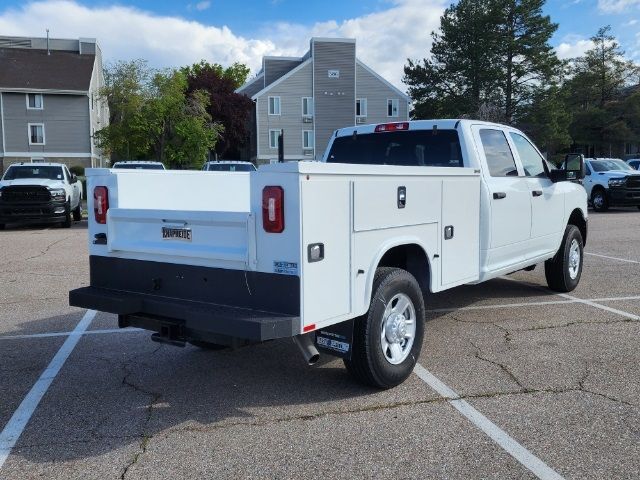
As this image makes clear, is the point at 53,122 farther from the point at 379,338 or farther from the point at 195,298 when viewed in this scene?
the point at 379,338

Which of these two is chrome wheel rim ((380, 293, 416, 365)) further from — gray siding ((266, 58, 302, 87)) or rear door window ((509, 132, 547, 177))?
gray siding ((266, 58, 302, 87))

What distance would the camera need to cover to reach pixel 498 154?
21.0ft

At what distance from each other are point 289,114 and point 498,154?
43375mm

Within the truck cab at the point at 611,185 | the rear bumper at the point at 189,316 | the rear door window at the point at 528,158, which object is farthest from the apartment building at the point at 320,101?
the rear bumper at the point at 189,316

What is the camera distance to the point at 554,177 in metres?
7.29

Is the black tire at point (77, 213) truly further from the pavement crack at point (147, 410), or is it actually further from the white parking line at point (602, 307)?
the white parking line at point (602, 307)

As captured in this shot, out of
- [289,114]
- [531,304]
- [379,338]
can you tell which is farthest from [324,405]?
Result: [289,114]

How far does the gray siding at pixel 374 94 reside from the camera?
4928 centimetres

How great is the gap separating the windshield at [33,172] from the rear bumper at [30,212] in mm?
1551

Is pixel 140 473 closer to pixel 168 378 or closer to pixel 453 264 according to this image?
pixel 168 378

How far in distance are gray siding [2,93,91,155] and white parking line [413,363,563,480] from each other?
149 feet

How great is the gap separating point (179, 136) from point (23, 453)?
34.5 metres

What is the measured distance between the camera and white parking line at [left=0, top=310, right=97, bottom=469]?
3871 mm

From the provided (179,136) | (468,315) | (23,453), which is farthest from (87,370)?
(179,136)
